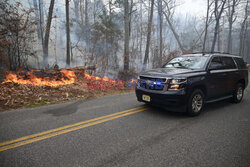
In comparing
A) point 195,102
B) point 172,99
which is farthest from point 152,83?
point 195,102

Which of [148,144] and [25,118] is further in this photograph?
[25,118]

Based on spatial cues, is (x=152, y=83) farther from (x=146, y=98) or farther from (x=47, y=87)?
(x=47, y=87)

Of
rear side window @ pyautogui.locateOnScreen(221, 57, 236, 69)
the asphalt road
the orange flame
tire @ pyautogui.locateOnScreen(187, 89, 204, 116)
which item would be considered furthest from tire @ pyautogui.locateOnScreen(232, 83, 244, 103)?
the orange flame

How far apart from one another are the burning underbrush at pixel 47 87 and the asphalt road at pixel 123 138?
4.46ft

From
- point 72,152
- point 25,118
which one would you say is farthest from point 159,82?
point 25,118

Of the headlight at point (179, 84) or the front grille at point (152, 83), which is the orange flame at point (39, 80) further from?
the headlight at point (179, 84)

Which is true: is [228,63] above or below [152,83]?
above

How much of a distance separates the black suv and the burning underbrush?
4.01 m

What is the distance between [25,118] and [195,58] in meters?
6.05

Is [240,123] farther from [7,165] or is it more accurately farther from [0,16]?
[0,16]

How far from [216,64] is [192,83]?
1.75 metres

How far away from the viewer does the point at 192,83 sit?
14.6ft

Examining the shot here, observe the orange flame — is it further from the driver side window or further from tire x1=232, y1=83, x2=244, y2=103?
tire x1=232, y1=83, x2=244, y2=103

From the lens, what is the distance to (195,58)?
5.48 m
